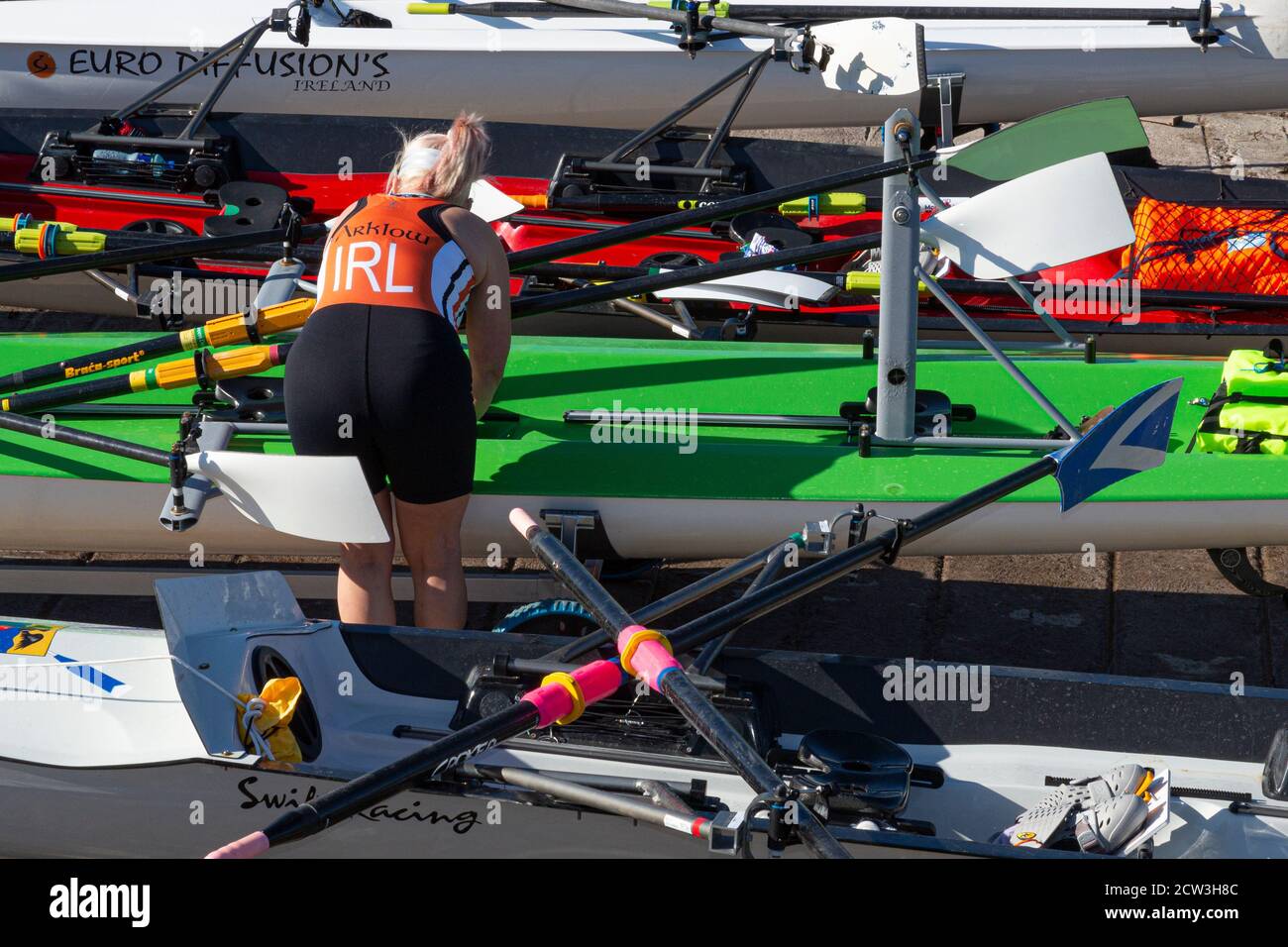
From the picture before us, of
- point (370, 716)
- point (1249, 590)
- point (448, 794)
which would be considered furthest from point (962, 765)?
point (1249, 590)

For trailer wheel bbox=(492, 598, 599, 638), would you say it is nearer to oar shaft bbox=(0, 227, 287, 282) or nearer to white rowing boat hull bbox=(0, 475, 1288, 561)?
white rowing boat hull bbox=(0, 475, 1288, 561)

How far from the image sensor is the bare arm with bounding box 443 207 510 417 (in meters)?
3.73

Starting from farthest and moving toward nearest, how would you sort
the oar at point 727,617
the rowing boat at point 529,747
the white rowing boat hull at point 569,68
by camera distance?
the white rowing boat hull at point 569,68 → the rowing boat at point 529,747 → the oar at point 727,617

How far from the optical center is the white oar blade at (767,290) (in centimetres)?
512

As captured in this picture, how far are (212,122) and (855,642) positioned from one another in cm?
373

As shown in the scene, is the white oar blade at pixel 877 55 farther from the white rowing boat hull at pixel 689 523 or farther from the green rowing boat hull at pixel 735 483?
the white rowing boat hull at pixel 689 523

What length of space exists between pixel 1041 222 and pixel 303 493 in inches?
81.0

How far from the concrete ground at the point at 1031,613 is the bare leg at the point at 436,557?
0.78 metres

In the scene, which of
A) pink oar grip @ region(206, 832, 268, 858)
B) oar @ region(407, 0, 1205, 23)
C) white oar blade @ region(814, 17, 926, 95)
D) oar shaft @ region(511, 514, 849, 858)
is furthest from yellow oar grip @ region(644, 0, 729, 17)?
pink oar grip @ region(206, 832, 268, 858)

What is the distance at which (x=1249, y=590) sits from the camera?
466 cm

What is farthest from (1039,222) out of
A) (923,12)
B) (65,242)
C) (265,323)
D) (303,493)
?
(923,12)

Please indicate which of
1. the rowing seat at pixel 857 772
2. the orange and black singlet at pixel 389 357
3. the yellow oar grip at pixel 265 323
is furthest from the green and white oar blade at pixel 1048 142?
the yellow oar grip at pixel 265 323
